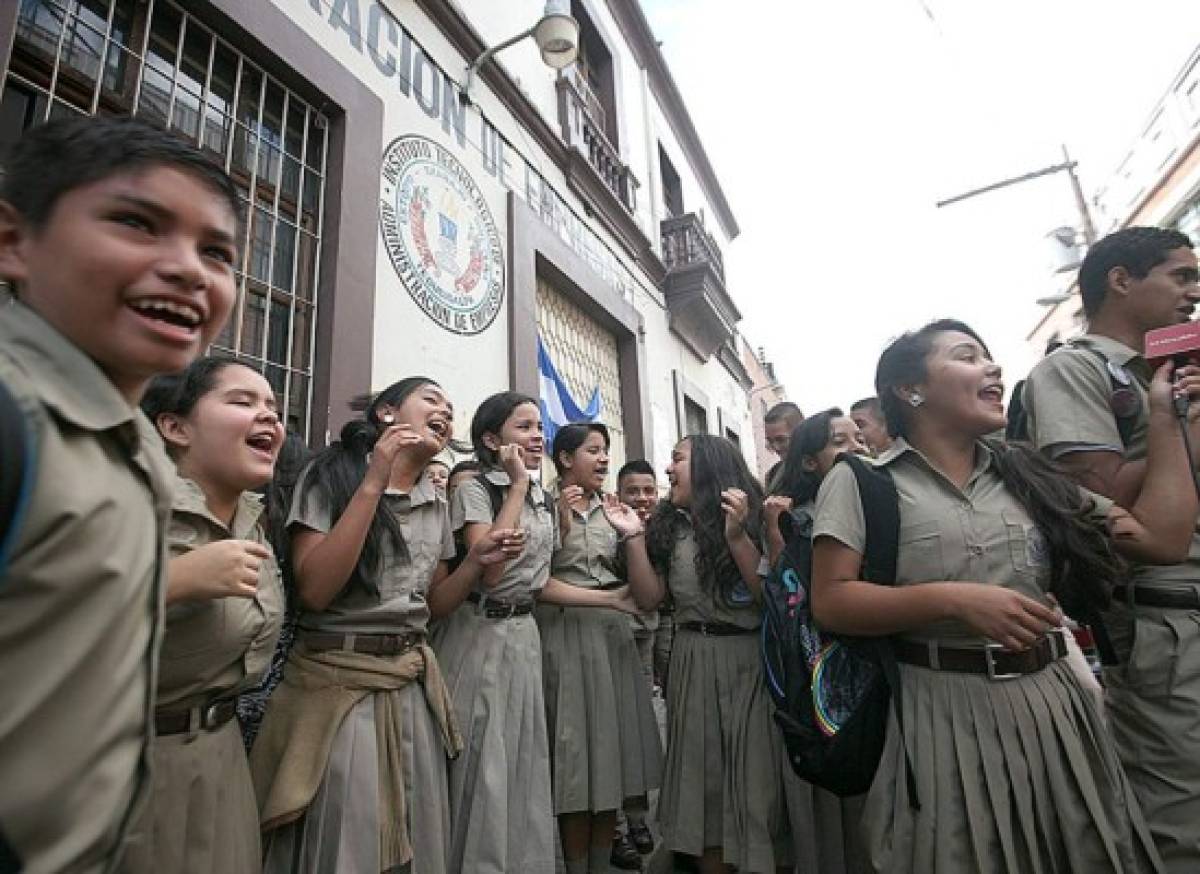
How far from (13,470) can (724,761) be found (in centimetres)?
235

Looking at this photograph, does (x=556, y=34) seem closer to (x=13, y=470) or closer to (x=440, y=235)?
(x=440, y=235)

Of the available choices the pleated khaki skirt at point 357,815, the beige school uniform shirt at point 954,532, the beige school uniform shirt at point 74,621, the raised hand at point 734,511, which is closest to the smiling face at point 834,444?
the raised hand at point 734,511

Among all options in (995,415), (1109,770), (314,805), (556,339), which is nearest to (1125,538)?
(995,415)

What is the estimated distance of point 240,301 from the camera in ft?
9.34

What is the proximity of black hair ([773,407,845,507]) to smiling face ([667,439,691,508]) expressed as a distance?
37cm

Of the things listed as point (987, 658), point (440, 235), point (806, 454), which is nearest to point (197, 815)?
point (987, 658)

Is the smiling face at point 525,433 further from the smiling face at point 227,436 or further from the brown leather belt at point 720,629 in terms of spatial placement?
the smiling face at point 227,436

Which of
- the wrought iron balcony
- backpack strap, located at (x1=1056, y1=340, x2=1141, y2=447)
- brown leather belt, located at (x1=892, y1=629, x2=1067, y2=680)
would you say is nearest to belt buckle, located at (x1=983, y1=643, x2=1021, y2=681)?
brown leather belt, located at (x1=892, y1=629, x2=1067, y2=680)

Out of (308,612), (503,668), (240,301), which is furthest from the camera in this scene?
(240,301)

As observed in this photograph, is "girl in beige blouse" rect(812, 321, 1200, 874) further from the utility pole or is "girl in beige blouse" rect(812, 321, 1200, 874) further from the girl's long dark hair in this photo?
the utility pole

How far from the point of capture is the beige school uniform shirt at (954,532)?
151cm

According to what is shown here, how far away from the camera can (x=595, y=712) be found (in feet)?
8.31

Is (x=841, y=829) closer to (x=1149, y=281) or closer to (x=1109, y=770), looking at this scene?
(x=1109, y=770)

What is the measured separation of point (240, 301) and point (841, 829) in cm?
327
